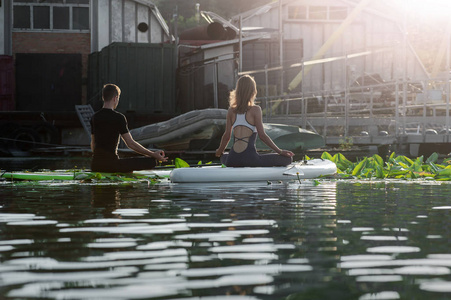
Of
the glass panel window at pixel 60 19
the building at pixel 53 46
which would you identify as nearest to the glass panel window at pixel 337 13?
the building at pixel 53 46

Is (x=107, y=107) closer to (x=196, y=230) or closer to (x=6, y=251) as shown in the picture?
(x=196, y=230)

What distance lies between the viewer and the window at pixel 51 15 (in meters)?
23.7

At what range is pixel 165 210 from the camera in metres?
6.02

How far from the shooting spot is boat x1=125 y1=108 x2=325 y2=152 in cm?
1500

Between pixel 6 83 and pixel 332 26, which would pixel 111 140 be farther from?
pixel 332 26

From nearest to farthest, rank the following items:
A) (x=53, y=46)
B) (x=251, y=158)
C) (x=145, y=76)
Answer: (x=251, y=158)
(x=145, y=76)
(x=53, y=46)

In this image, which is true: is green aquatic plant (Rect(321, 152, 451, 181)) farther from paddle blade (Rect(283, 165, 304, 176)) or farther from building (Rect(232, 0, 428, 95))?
building (Rect(232, 0, 428, 95))

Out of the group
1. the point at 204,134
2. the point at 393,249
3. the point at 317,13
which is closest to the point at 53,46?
the point at 204,134

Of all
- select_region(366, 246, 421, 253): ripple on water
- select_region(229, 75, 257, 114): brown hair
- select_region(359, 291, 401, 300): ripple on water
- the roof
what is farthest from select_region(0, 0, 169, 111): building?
select_region(359, 291, 401, 300): ripple on water

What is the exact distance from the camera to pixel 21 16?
23719 millimetres

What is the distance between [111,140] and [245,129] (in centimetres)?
159

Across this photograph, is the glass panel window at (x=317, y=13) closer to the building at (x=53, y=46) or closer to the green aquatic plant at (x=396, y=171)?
the building at (x=53, y=46)

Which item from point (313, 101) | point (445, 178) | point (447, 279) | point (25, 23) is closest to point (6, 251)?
point (447, 279)

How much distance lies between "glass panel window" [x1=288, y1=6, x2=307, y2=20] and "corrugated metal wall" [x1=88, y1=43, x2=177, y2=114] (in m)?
8.32
